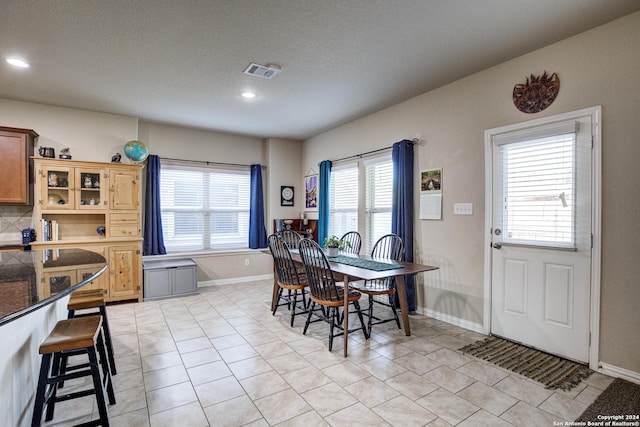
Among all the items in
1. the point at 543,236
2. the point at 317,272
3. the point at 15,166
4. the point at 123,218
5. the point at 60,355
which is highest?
the point at 15,166

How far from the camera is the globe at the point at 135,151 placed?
4.62 meters

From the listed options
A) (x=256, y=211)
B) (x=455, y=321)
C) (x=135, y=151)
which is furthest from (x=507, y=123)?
(x=135, y=151)

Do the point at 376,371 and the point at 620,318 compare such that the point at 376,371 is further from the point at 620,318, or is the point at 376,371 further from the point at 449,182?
the point at 449,182

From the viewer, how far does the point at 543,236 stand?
295 cm

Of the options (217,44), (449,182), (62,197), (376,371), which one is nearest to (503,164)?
(449,182)

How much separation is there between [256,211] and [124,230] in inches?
86.8

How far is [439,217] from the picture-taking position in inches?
149

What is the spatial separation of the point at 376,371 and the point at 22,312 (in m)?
2.29

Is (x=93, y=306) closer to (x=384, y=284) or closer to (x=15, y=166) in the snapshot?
(x=384, y=284)

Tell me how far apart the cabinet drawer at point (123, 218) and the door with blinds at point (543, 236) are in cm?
460

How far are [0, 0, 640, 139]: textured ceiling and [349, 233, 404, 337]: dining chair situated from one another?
1.83 metres

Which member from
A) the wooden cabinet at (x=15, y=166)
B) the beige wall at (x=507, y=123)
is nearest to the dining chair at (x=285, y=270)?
the beige wall at (x=507, y=123)

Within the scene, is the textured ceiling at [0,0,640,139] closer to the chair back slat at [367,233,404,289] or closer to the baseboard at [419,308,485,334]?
Answer: the chair back slat at [367,233,404,289]

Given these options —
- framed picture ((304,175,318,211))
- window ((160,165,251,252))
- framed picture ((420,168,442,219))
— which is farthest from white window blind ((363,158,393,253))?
window ((160,165,251,252))
